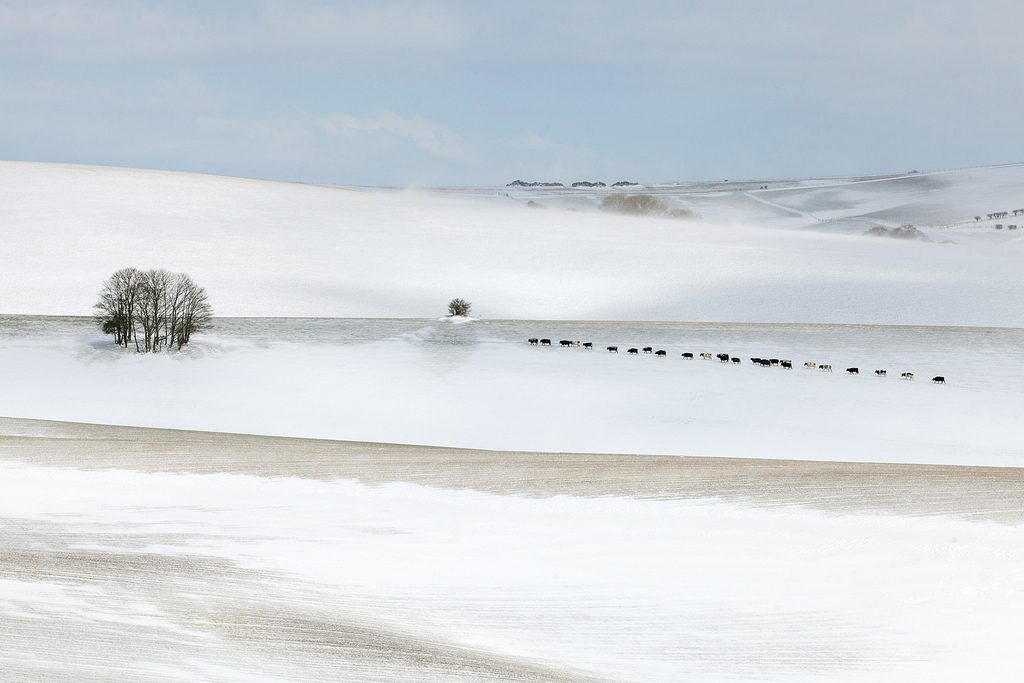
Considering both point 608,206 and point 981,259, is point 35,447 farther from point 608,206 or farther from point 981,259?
point 608,206

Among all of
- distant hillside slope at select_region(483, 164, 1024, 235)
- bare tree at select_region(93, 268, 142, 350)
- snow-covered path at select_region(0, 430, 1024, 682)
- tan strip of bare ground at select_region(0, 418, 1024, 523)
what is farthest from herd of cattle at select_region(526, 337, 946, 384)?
distant hillside slope at select_region(483, 164, 1024, 235)

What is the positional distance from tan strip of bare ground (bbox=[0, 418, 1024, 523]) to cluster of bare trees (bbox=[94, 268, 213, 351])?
23.5 ft

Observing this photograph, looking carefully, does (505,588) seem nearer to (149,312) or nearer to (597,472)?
(597,472)

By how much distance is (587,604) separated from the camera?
21.4 ft

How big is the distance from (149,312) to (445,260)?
14482 mm

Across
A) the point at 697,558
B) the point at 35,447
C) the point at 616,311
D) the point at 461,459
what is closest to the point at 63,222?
the point at 616,311

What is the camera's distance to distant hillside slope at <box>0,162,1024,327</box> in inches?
1038

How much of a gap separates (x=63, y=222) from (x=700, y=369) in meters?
27.8

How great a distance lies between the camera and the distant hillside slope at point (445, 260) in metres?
26.4

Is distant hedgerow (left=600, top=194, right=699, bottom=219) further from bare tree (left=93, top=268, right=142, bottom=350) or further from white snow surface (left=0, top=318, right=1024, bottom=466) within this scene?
bare tree (left=93, top=268, right=142, bottom=350)

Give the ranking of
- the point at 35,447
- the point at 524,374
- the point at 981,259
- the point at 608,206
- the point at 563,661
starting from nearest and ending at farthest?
the point at 563,661 → the point at 35,447 → the point at 524,374 → the point at 981,259 → the point at 608,206

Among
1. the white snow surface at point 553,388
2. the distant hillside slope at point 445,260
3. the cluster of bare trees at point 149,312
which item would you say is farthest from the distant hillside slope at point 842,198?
the cluster of bare trees at point 149,312

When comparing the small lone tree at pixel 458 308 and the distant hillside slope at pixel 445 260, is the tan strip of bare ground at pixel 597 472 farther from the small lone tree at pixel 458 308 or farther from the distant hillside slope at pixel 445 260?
the distant hillside slope at pixel 445 260

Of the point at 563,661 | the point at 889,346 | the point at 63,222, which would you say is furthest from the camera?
the point at 63,222
